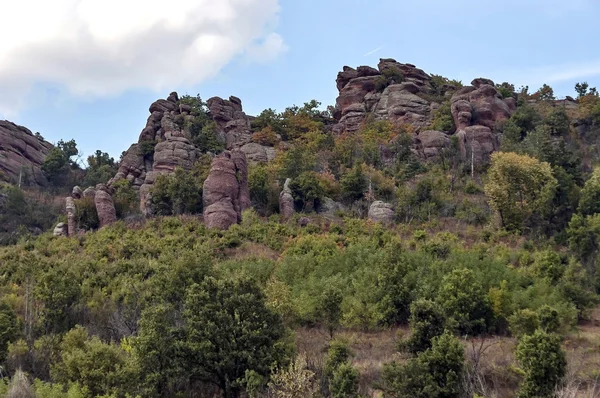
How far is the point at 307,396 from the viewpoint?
15.8m

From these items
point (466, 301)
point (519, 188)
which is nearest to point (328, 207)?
point (519, 188)

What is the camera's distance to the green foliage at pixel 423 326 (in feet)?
55.7

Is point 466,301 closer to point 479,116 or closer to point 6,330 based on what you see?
point 6,330

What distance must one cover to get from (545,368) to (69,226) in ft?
108

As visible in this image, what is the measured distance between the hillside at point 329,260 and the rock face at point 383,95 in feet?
1.06

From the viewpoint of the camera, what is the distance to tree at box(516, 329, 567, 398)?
15.1m

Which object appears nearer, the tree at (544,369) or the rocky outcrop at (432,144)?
the tree at (544,369)

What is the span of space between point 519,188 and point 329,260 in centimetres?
1350

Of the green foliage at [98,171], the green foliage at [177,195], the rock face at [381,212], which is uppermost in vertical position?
the green foliage at [98,171]

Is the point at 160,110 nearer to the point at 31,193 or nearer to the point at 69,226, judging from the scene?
the point at 31,193

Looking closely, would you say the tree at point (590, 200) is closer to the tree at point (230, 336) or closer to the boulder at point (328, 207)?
the boulder at point (328, 207)

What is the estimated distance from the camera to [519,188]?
34.5 meters

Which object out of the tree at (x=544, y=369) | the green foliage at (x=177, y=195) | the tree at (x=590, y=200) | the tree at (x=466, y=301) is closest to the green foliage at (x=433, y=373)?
→ the tree at (x=544, y=369)

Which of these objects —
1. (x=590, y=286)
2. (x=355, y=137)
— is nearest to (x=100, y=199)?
(x=355, y=137)
